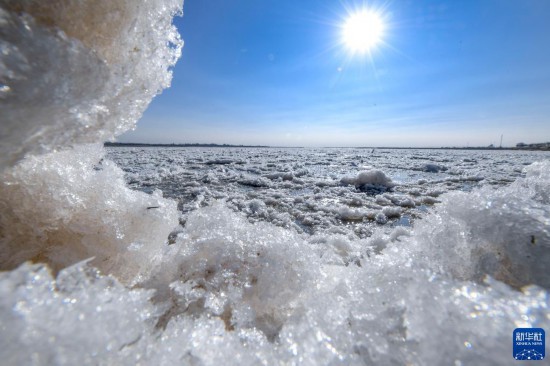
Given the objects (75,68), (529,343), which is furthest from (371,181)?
(75,68)

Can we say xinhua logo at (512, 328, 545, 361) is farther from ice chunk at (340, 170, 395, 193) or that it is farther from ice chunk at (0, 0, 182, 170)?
ice chunk at (340, 170, 395, 193)

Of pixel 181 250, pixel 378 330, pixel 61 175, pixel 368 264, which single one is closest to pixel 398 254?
pixel 368 264

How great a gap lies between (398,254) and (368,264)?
0.63 feet

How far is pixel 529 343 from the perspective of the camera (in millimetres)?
758

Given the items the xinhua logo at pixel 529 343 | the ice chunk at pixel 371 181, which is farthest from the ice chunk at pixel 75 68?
the ice chunk at pixel 371 181

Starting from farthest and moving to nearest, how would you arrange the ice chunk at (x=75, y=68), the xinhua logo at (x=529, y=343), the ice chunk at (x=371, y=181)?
the ice chunk at (x=371, y=181) → the ice chunk at (x=75, y=68) → the xinhua logo at (x=529, y=343)

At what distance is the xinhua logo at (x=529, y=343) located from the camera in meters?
0.69

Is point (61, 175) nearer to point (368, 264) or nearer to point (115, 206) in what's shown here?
point (115, 206)

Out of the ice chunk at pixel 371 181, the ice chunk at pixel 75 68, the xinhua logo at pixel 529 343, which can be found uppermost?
the ice chunk at pixel 75 68

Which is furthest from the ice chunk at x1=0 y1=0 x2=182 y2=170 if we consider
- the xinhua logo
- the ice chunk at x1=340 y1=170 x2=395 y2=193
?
the ice chunk at x1=340 y1=170 x2=395 y2=193

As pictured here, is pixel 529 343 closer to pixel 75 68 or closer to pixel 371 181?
pixel 75 68

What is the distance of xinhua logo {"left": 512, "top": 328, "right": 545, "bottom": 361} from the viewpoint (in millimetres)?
688

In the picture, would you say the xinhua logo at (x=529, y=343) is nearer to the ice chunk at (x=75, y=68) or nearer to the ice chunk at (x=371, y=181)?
the ice chunk at (x=75, y=68)

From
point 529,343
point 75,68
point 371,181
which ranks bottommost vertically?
point 371,181
